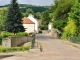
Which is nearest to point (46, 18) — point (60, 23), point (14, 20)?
point (60, 23)

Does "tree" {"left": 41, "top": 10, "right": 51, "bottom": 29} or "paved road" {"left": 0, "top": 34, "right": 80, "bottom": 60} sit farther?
"tree" {"left": 41, "top": 10, "right": 51, "bottom": 29}

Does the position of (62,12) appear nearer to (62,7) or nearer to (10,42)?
(62,7)

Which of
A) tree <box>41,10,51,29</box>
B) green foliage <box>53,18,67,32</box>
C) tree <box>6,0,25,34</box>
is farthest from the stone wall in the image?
tree <box>41,10,51,29</box>

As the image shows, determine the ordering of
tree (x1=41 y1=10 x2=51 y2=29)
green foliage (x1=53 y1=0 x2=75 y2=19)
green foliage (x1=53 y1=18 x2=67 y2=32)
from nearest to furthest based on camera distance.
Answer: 1. green foliage (x1=53 y1=18 x2=67 y2=32)
2. green foliage (x1=53 y1=0 x2=75 y2=19)
3. tree (x1=41 y1=10 x2=51 y2=29)

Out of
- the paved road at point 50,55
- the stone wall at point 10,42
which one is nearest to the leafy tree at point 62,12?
the stone wall at point 10,42

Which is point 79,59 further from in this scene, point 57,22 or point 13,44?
point 57,22

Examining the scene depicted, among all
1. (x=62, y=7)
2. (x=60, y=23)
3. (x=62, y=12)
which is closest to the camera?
(x=60, y=23)

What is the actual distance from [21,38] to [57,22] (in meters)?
31.1

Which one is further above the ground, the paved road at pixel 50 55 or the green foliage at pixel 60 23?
the green foliage at pixel 60 23

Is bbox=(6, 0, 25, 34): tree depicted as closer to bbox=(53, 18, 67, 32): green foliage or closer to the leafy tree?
bbox=(53, 18, 67, 32): green foliage

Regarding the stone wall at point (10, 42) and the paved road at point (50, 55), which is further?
the stone wall at point (10, 42)

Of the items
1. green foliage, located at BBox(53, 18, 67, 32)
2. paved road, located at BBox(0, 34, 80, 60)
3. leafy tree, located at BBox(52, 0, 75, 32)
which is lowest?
paved road, located at BBox(0, 34, 80, 60)

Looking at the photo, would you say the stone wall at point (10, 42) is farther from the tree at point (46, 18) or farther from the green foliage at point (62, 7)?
the tree at point (46, 18)

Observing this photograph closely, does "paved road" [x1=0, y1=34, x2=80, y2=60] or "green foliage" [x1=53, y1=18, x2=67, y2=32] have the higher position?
"green foliage" [x1=53, y1=18, x2=67, y2=32]
